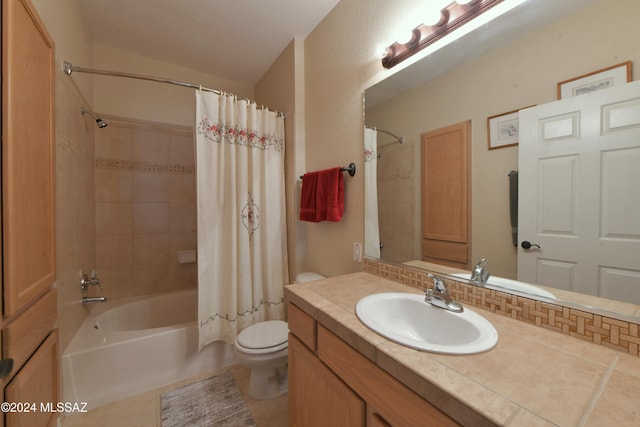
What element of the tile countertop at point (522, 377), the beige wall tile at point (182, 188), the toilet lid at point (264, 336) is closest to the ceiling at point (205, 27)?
the beige wall tile at point (182, 188)

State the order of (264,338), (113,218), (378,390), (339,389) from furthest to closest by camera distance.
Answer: (113,218), (264,338), (339,389), (378,390)

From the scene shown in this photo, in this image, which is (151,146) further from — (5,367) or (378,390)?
(378,390)

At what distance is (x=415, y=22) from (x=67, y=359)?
8.35 feet

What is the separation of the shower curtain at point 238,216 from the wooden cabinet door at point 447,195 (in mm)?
1150

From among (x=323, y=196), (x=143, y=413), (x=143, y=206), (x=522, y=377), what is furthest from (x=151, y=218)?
(x=522, y=377)

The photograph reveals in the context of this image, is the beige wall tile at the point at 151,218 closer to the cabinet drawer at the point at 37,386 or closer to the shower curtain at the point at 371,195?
the cabinet drawer at the point at 37,386

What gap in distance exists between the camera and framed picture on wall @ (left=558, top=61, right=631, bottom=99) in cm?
64

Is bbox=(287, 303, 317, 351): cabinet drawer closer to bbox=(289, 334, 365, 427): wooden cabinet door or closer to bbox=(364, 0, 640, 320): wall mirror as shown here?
bbox=(289, 334, 365, 427): wooden cabinet door

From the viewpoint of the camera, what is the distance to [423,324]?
917 millimetres

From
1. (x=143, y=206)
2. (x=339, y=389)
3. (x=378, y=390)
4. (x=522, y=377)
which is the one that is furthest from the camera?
(x=143, y=206)

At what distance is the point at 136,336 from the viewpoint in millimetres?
1563

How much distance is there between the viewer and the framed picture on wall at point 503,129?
2.78 feet

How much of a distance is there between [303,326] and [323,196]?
2.80 ft

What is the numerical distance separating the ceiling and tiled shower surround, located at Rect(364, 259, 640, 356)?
6.21 feet
